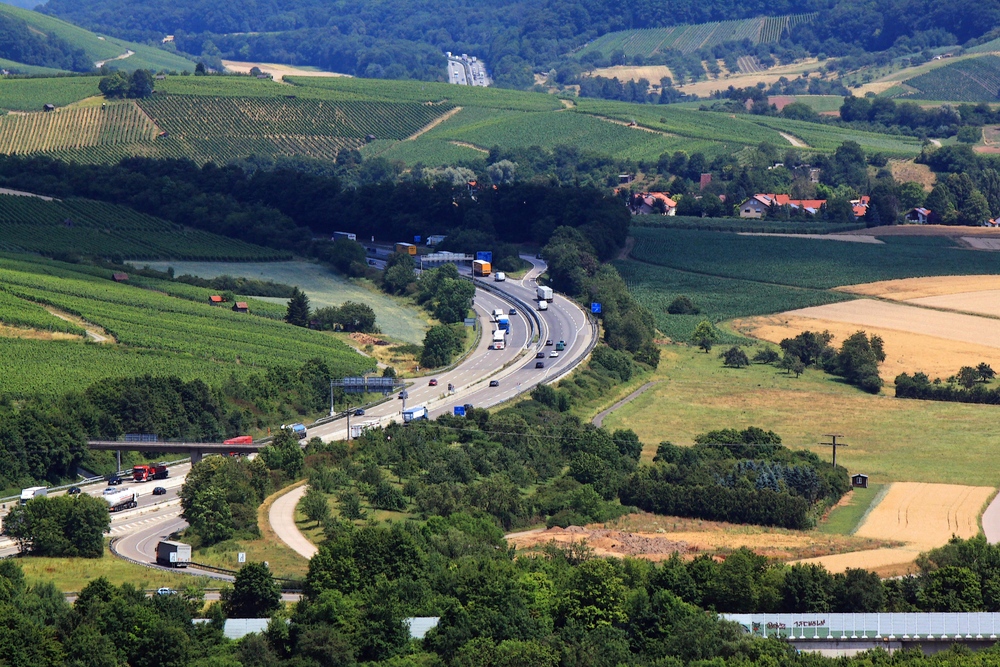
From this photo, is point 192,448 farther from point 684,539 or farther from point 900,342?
point 900,342

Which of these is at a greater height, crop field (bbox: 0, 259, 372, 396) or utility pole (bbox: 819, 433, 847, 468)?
utility pole (bbox: 819, 433, 847, 468)

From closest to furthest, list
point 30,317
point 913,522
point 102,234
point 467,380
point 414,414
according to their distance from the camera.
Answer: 1. point 913,522
2. point 414,414
3. point 467,380
4. point 30,317
5. point 102,234

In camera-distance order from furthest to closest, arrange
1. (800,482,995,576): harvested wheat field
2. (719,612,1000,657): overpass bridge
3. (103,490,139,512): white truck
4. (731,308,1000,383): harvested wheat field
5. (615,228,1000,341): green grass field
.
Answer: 1. (615,228,1000,341): green grass field
2. (731,308,1000,383): harvested wheat field
3. (103,490,139,512): white truck
4. (800,482,995,576): harvested wheat field
5. (719,612,1000,657): overpass bridge

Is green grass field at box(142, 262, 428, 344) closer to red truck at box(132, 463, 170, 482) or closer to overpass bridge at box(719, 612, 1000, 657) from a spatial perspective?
red truck at box(132, 463, 170, 482)

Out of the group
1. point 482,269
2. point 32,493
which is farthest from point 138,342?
point 482,269

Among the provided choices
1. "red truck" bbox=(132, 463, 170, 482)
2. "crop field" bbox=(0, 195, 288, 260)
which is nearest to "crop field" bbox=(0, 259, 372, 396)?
"red truck" bbox=(132, 463, 170, 482)

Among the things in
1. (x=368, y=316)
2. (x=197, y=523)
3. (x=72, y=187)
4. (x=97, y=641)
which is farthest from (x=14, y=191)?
(x=97, y=641)

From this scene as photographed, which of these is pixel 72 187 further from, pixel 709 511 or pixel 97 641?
pixel 97 641

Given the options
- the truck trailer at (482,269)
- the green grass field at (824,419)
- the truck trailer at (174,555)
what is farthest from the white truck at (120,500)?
the truck trailer at (482,269)
